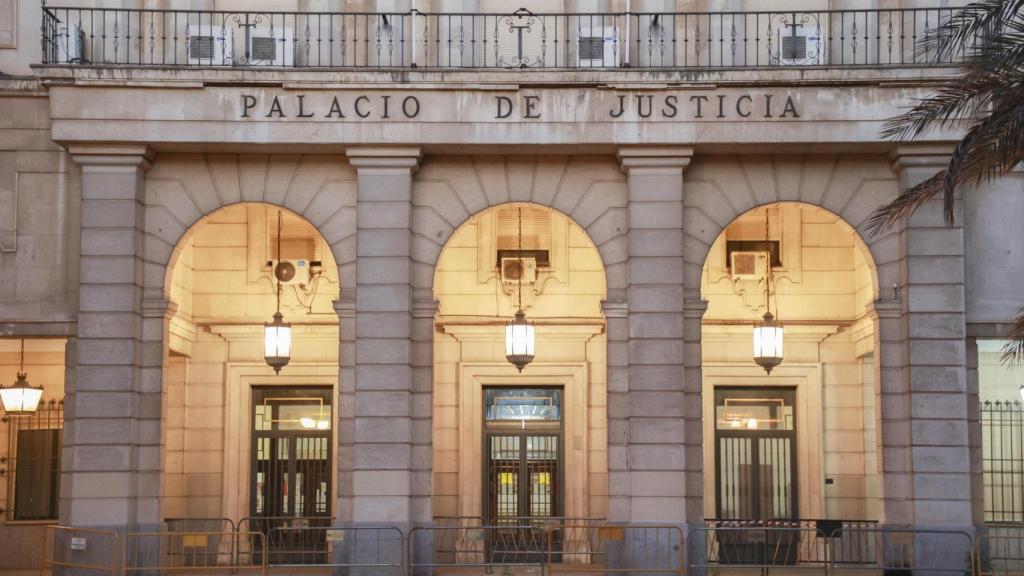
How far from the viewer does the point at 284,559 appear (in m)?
28.2

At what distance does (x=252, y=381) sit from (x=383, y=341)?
5.57 m

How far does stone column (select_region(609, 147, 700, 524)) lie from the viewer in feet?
79.4

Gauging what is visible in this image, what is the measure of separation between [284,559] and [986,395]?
13.7 metres

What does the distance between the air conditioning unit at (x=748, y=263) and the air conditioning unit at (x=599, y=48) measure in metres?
5.45

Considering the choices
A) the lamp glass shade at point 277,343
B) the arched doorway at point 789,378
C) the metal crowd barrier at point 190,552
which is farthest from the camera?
the arched doorway at point 789,378

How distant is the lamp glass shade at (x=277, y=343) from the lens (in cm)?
2659

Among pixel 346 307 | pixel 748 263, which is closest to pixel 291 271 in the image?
pixel 346 307

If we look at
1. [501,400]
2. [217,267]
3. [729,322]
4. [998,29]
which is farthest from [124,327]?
[998,29]

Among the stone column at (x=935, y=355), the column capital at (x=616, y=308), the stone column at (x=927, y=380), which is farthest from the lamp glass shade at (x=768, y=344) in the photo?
the column capital at (x=616, y=308)

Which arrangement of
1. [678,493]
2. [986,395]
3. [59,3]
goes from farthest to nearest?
[986,395]
[59,3]
[678,493]

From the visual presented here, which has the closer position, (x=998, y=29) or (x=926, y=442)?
(x=998, y=29)

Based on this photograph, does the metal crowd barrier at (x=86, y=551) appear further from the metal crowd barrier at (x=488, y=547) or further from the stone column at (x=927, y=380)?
the stone column at (x=927, y=380)

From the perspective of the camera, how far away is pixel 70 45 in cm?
2511

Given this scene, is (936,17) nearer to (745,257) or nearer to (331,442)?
(745,257)
